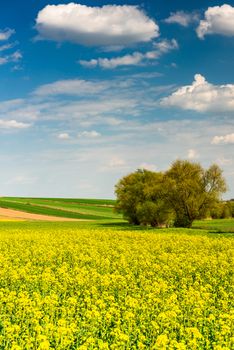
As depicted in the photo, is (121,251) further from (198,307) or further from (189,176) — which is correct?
(189,176)

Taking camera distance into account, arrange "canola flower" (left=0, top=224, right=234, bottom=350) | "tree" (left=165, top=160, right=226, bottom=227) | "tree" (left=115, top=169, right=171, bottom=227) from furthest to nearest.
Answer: "tree" (left=115, top=169, right=171, bottom=227) → "tree" (left=165, top=160, right=226, bottom=227) → "canola flower" (left=0, top=224, right=234, bottom=350)

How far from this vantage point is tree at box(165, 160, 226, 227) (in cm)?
6644

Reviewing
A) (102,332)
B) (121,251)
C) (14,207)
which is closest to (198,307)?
(102,332)

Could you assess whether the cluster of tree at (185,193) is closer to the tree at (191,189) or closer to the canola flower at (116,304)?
the tree at (191,189)

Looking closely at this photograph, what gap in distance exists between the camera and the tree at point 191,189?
66.4m

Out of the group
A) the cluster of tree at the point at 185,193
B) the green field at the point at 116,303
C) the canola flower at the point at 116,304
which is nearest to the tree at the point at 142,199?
the cluster of tree at the point at 185,193

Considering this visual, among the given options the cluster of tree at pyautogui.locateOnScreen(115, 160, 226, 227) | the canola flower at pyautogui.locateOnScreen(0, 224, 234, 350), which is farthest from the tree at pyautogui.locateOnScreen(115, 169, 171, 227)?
the canola flower at pyautogui.locateOnScreen(0, 224, 234, 350)

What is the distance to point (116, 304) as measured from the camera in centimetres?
1327

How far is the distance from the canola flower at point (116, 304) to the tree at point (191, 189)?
37345 millimetres

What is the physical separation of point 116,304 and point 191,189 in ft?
176

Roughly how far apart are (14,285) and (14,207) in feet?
336

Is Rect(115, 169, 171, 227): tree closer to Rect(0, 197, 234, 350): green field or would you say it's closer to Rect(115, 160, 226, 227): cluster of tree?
Rect(115, 160, 226, 227): cluster of tree

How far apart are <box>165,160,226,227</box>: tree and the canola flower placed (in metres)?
37.3

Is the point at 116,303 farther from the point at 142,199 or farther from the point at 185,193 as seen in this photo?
the point at 142,199
